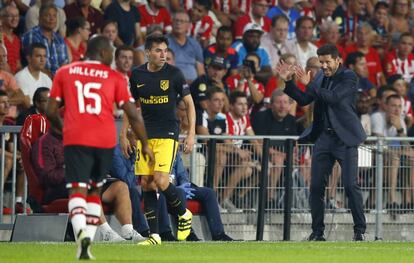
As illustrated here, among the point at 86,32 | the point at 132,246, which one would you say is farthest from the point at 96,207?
the point at 86,32

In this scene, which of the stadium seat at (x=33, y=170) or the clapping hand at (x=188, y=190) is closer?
the stadium seat at (x=33, y=170)

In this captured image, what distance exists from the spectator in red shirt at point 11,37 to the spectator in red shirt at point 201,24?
400 centimetres

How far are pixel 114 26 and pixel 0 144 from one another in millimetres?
4487

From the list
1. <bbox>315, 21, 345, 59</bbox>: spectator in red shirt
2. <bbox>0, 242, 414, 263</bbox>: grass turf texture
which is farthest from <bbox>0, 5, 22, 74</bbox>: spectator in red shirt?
<bbox>315, 21, 345, 59</bbox>: spectator in red shirt

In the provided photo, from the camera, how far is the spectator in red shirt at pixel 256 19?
23.4 meters

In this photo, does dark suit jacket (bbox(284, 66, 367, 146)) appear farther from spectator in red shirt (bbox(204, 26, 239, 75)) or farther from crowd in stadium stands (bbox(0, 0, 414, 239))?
spectator in red shirt (bbox(204, 26, 239, 75))

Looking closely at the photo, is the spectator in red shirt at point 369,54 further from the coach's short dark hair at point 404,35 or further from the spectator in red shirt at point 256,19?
the spectator in red shirt at point 256,19

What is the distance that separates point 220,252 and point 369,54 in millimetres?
11650

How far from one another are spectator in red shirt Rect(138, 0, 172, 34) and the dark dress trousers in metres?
6.17

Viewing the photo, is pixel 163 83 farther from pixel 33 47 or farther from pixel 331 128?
pixel 33 47

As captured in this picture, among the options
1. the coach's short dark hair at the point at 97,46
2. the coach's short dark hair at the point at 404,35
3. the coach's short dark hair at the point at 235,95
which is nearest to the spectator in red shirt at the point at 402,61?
the coach's short dark hair at the point at 404,35

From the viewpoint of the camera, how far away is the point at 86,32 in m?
20.6

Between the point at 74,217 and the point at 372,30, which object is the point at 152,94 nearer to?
the point at 74,217

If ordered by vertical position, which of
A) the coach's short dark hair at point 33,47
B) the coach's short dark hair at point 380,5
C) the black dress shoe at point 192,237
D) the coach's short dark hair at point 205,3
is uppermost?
the coach's short dark hair at point 380,5
